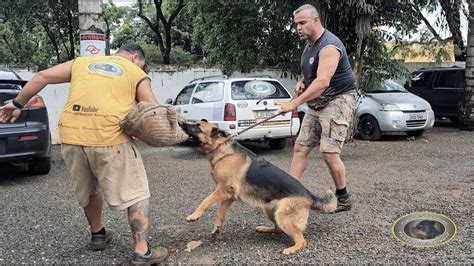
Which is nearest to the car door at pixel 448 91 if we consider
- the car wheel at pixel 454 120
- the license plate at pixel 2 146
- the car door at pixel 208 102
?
the car wheel at pixel 454 120

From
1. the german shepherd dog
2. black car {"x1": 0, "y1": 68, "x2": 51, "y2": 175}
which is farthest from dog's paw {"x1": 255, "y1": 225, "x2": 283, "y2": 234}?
black car {"x1": 0, "y1": 68, "x2": 51, "y2": 175}

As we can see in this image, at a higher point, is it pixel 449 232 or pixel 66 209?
pixel 449 232

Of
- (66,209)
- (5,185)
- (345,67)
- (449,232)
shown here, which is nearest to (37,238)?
(66,209)

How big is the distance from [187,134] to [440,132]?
33.5 ft

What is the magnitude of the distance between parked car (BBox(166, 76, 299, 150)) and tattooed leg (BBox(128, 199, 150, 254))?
194 inches

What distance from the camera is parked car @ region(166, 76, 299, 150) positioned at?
28.2ft

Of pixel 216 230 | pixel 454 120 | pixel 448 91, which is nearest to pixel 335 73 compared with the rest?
pixel 216 230

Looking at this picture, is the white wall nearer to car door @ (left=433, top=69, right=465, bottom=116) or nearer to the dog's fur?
car door @ (left=433, top=69, right=465, bottom=116)

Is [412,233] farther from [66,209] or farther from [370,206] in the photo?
[66,209]

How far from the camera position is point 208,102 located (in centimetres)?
912

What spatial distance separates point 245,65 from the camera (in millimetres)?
12672

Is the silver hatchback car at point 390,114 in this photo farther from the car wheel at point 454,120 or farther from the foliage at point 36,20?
the foliage at point 36,20

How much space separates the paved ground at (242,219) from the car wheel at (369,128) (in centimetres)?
301

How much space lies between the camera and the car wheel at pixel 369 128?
11.1m
